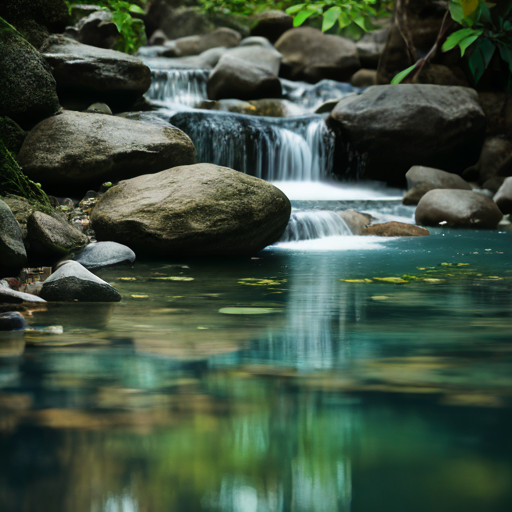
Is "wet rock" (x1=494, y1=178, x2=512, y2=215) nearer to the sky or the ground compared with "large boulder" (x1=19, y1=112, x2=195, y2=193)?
nearer to the ground

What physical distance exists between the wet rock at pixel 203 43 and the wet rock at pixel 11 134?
12424 mm

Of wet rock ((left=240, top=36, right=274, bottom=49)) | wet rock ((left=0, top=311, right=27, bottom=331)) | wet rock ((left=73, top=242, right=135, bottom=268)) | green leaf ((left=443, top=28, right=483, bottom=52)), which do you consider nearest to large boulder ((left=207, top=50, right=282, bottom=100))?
wet rock ((left=240, top=36, right=274, bottom=49))

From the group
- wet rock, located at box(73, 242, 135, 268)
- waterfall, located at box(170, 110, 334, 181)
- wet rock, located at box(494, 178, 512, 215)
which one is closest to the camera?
wet rock, located at box(73, 242, 135, 268)

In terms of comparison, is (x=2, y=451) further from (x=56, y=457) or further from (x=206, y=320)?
(x=206, y=320)

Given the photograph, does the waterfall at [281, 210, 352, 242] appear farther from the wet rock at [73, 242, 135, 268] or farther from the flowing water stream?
the flowing water stream

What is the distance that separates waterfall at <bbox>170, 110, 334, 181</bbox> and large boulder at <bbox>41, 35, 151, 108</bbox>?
96cm

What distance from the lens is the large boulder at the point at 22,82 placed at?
7.09m

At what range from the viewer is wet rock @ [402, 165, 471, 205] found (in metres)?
10.5

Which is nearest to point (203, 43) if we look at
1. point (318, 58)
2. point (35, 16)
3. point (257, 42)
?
point (257, 42)

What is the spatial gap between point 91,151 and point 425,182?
227 inches

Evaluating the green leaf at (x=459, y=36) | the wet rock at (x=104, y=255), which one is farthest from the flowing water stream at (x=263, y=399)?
the green leaf at (x=459, y=36)

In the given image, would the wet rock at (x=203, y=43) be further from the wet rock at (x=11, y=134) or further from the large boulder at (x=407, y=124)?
the wet rock at (x=11, y=134)

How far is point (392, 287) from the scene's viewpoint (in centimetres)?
468

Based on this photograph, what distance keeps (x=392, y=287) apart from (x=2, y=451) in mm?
3326
